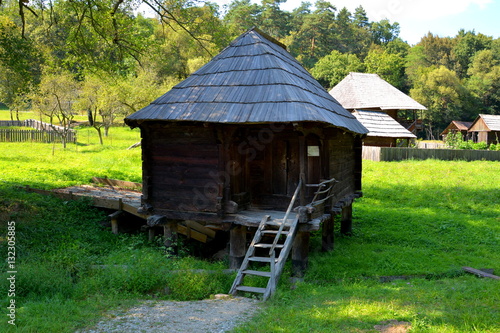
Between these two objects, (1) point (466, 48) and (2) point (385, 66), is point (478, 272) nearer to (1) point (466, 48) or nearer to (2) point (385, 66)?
(2) point (385, 66)

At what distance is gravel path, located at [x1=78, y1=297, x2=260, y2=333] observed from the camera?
17.4ft

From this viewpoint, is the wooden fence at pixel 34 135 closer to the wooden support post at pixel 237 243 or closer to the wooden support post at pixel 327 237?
the wooden support post at pixel 327 237

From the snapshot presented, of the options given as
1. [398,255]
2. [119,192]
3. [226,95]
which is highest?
[226,95]

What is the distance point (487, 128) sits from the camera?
4141 cm

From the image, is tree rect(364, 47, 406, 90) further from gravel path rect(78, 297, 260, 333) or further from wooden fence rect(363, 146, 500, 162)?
gravel path rect(78, 297, 260, 333)

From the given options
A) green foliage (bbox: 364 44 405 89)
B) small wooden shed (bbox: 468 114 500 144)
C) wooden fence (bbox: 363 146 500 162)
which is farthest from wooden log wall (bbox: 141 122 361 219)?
green foliage (bbox: 364 44 405 89)

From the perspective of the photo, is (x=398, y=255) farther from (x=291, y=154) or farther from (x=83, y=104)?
(x=83, y=104)

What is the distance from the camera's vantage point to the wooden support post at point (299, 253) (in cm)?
848

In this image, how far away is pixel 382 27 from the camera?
72.0 metres

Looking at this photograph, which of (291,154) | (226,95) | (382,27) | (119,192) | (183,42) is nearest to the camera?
(226,95)

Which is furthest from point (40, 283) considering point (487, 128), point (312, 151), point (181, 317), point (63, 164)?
point (487, 128)

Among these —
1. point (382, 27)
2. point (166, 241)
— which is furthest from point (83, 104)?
point (382, 27)

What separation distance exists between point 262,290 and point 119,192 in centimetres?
876

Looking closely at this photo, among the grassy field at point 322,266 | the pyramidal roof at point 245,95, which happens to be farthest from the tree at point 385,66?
the pyramidal roof at point 245,95
